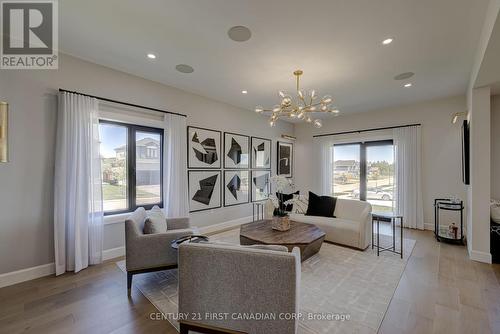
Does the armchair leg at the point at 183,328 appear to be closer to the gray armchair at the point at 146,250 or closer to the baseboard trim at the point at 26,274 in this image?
the gray armchair at the point at 146,250

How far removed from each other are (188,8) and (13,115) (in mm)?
2483

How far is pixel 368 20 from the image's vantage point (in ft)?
7.00

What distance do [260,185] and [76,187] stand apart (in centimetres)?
395

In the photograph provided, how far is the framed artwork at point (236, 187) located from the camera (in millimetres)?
4902

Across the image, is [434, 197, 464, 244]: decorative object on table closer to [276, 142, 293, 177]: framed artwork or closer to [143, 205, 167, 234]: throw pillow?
[276, 142, 293, 177]: framed artwork

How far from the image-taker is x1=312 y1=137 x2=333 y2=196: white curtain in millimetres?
6191

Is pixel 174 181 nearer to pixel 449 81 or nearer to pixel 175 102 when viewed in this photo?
pixel 175 102

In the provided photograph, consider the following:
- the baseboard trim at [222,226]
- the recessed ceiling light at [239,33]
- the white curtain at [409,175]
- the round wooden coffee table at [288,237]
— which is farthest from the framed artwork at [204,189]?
the white curtain at [409,175]

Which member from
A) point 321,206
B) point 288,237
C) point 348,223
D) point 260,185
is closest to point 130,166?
point 288,237

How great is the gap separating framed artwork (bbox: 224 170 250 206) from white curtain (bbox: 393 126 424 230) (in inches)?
143

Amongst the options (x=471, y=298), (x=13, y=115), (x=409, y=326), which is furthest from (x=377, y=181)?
(x=13, y=115)

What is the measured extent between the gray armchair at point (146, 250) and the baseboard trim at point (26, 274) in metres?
1.32

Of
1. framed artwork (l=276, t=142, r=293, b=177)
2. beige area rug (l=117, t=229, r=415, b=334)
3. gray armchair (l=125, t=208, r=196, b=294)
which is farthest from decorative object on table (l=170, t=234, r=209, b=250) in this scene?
framed artwork (l=276, t=142, r=293, b=177)

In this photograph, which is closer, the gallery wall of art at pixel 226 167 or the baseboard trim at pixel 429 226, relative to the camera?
the gallery wall of art at pixel 226 167
